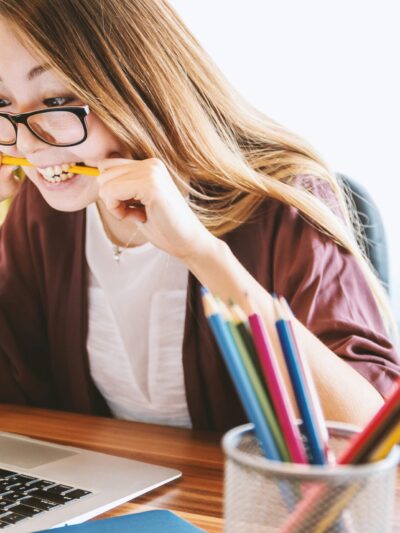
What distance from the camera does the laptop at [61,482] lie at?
65 cm

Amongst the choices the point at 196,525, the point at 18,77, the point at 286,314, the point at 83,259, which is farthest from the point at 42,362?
the point at 286,314

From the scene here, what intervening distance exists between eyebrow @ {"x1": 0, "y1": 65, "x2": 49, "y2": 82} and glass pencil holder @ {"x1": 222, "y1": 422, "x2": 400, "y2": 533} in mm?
731

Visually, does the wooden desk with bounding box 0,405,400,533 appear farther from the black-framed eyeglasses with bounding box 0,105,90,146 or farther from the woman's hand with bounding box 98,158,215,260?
the black-framed eyeglasses with bounding box 0,105,90,146

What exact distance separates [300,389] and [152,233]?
0.54 metres

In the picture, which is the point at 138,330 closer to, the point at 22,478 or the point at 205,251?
the point at 205,251

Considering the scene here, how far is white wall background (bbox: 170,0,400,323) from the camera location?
1942 millimetres

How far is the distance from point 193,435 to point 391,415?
59cm

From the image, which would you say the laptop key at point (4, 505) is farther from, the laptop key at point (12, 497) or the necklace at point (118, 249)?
the necklace at point (118, 249)

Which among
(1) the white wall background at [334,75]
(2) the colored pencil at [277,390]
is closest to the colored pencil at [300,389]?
(2) the colored pencil at [277,390]

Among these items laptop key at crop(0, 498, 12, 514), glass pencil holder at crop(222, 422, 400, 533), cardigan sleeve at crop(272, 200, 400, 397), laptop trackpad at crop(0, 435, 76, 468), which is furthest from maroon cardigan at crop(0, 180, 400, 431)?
glass pencil holder at crop(222, 422, 400, 533)

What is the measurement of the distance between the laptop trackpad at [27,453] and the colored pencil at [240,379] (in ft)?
1.50

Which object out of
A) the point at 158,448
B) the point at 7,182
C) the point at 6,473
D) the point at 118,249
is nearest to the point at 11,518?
the point at 6,473

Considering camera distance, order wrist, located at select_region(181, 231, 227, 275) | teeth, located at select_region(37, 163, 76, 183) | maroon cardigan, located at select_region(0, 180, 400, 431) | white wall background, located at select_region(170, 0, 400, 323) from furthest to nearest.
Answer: white wall background, located at select_region(170, 0, 400, 323), teeth, located at select_region(37, 163, 76, 183), maroon cardigan, located at select_region(0, 180, 400, 431), wrist, located at select_region(181, 231, 227, 275)

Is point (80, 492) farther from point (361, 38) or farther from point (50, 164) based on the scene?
point (361, 38)
